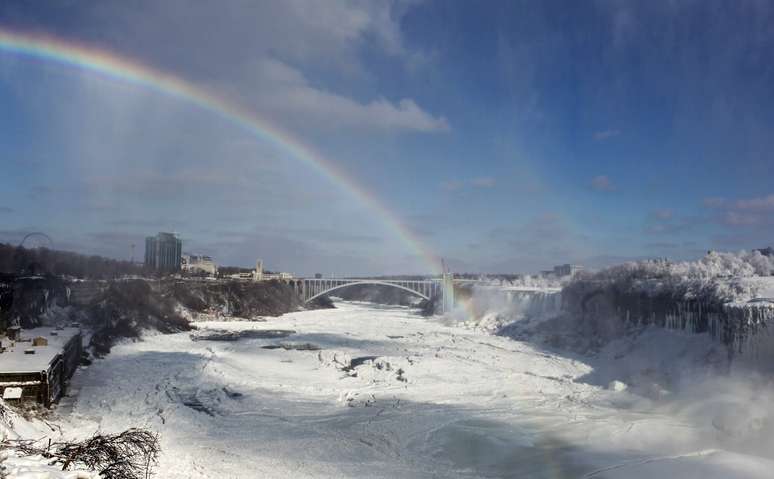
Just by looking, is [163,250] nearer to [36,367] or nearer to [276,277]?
[276,277]

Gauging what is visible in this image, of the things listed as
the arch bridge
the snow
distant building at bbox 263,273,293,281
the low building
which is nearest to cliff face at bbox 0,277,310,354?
the snow

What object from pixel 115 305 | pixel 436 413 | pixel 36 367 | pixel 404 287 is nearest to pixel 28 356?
pixel 36 367

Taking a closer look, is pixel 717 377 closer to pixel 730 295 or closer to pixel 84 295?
pixel 730 295

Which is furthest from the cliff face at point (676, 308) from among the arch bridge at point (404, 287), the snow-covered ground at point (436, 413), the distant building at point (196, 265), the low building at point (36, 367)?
the distant building at point (196, 265)

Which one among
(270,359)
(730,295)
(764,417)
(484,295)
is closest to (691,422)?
(764,417)

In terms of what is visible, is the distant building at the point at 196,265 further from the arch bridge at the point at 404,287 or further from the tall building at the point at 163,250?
the arch bridge at the point at 404,287

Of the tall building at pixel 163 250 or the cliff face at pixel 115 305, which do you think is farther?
the tall building at pixel 163 250

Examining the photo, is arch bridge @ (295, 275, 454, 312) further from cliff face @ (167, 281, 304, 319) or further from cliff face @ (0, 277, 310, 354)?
cliff face @ (0, 277, 310, 354)
